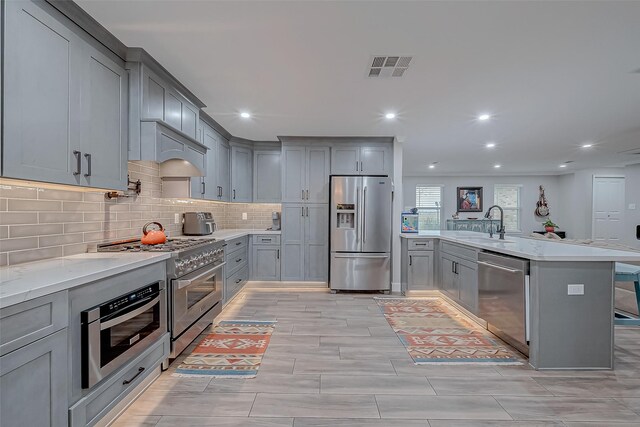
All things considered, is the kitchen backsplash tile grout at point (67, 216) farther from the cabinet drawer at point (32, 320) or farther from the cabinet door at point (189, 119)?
the cabinet drawer at point (32, 320)

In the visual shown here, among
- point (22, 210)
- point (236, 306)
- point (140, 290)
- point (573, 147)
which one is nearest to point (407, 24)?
point (140, 290)

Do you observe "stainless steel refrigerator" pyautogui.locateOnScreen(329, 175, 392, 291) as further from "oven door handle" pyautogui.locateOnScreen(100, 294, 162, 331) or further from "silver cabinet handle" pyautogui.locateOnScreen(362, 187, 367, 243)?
"oven door handle" pyautogui.locateOnScreen(100, 294, 162, 331)

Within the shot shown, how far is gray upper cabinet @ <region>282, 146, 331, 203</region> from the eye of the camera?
509 cm

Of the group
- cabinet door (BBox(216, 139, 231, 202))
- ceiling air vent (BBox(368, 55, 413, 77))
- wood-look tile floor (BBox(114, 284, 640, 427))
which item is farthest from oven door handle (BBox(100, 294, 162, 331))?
cabinet door (BBox(216, 139, 231, 202))

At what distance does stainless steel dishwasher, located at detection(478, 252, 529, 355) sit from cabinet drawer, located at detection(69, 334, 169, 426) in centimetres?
289

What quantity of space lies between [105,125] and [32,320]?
1444 millimetres

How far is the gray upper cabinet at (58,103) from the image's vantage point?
59.6 inches

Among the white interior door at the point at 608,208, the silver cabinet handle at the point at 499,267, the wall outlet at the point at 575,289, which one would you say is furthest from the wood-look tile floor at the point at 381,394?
the white interior door at the point at 608,208

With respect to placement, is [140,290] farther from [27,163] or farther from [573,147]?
[573,147]

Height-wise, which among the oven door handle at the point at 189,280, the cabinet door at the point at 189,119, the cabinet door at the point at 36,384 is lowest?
the cabinet door at the point at 36,384

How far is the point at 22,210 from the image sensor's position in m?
1.86

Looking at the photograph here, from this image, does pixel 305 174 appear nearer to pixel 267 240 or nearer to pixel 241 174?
pixel 241 174

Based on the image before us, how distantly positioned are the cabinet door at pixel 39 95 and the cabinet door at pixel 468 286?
12.3 ft

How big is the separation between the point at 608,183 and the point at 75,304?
38.5 feet
